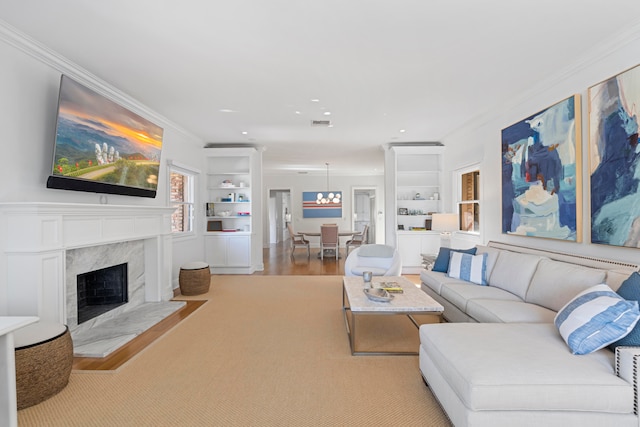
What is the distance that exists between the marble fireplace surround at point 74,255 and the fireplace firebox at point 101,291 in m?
0.07

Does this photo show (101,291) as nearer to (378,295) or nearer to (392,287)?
(378,295)

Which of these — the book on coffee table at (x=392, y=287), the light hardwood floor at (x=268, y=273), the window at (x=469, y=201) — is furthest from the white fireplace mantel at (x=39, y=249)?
the window at (x=469, y=201)

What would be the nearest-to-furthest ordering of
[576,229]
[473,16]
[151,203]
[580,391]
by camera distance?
[580,391]
[473,16]
[576,229]
[151,203]

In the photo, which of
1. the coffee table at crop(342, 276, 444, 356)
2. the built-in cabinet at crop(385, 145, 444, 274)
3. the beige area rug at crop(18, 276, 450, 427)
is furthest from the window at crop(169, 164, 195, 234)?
the built-in cabinet at crop(385, 145, 444, 274)

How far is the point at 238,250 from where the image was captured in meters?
6.37

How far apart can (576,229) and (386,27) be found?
97.4 inches

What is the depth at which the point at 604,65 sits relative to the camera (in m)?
2.74

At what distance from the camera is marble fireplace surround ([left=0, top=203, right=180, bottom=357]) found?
2.47m

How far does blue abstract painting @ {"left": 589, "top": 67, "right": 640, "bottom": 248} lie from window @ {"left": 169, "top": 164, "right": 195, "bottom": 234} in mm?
5247

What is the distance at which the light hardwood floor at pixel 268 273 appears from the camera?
8.78ft

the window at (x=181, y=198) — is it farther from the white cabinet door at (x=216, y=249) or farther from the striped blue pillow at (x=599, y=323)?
the striped blue pillow at (x=599, y=323)

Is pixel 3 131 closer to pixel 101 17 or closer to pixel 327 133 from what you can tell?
pixel 101 17

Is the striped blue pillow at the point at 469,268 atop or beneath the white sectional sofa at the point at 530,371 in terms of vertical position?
atop

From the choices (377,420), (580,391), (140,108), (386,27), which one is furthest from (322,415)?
(140,108)
